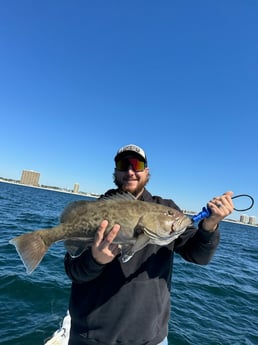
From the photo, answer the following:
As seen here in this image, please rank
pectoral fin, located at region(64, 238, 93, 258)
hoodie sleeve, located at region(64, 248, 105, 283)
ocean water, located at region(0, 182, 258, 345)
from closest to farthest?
hoodie sleeve, located at region(64, 248, 105, 283), pectoral fin, located at region(64, 238, 93, 258), ocean water, located at region(0, 182, 258, 345)

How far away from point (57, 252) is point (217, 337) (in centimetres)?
929

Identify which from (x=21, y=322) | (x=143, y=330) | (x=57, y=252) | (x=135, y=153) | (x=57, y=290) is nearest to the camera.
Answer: (x=143, y=330)

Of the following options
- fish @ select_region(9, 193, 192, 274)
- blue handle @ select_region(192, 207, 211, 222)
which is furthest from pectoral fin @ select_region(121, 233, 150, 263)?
blue handle @ select_region(192, 207, 211, 222)

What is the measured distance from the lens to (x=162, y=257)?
12.2 feet

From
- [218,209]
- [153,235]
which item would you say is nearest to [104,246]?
[153,235]

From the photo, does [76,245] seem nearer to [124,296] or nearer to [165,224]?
[124,296]

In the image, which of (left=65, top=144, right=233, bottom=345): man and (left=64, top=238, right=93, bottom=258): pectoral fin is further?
(left=64, top=238, right=93, bottom=258): pectoral fin

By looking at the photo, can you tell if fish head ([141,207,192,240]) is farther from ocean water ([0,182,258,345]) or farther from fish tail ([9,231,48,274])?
ocean water ([0,182,258,345])

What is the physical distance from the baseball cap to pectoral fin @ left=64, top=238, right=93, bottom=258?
1.26 metres

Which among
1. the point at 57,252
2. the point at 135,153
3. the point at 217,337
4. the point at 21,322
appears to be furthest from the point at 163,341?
the point at 57,252

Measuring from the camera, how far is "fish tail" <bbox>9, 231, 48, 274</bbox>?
140 inches

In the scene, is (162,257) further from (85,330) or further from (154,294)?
(85,330)

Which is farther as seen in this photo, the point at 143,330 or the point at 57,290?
the point at 57,290

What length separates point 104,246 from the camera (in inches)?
129
